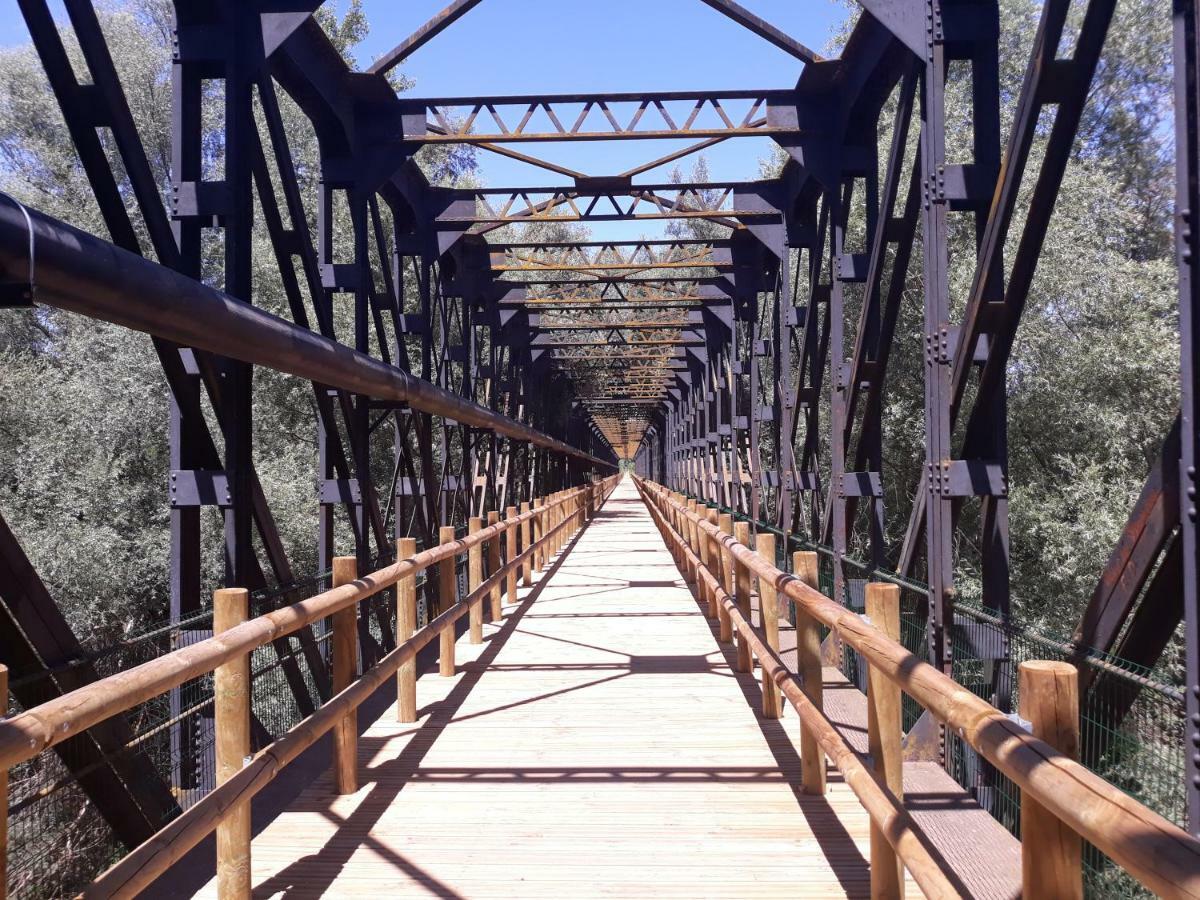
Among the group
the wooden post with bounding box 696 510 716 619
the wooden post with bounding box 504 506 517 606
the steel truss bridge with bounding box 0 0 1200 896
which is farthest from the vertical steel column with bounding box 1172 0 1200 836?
the wooden post with bounding box 504 506 517 606

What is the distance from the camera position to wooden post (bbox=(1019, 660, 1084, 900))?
5.82 ft

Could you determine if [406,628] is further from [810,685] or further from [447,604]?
[810,685]

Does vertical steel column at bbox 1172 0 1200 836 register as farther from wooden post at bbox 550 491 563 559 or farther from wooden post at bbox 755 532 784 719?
wooden post at bbox 550 491 563 559

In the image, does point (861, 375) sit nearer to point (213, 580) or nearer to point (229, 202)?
point (229, 202)

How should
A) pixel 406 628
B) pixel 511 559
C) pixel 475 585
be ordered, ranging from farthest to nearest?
pixel 511 559 → pixel 475 585 → pixel 406 628

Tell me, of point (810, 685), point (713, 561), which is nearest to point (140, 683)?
point (810, 685)

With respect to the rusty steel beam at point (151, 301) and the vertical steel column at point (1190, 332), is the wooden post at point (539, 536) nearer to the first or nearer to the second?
the rusty steel beam at point (151, 301)

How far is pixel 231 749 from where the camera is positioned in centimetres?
296

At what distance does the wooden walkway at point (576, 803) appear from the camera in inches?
137

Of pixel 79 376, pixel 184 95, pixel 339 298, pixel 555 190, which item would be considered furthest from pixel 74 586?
pixel 184 95

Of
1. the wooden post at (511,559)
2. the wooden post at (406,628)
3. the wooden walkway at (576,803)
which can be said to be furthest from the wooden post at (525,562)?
the wooden post at (406,628)

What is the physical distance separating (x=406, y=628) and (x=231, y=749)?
2414mm

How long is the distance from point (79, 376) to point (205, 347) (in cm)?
1522

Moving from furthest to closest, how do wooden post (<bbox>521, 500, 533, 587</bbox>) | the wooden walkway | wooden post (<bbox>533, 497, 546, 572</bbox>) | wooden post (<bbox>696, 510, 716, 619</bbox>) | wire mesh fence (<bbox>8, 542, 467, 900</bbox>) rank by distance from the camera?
wooden post (<bbox>533, 497, 546, 572</bbox>) < wooden post (<bbox>521, 500, 533, 587</bbox>) < wooden post (<bbox>696, 510, 716, 619</bbox>) < the wooden walkway < wire mesh fence (<bbox>8, 542, 467, 900</bbox>)
